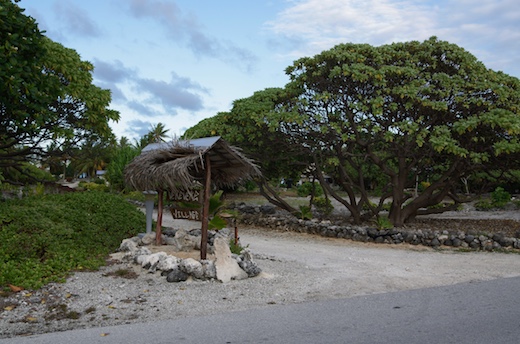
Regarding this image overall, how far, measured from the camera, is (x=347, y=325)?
5812 millimetres

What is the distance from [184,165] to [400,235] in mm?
8288

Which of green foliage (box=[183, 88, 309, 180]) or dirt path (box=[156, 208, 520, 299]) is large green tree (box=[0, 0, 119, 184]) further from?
dirt path (box=[156, 208, 520, 299])

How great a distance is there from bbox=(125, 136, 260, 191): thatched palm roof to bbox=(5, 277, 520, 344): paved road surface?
374cm

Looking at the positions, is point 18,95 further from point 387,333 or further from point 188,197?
point 387,333

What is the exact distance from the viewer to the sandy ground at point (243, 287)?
639 cm

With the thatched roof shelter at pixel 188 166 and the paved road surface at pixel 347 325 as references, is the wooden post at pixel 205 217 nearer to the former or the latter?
the thatched roof shelter at pixel 188 166

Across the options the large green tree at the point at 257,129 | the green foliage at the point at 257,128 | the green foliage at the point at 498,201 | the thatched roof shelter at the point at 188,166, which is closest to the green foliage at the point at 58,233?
the thatched roof shelter at the point at 188,166

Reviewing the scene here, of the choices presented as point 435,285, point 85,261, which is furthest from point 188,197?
point 435,285

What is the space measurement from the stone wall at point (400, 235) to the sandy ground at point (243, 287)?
1.06 metres

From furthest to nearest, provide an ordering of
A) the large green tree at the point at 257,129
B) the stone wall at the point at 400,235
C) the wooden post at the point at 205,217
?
the large green tree at the point at 257,129
the stone wall at the point at 400,235
the wooden post at the point at 205,217

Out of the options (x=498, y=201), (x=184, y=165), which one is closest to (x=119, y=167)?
(x=498, y=201)

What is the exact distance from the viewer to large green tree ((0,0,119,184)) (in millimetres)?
10188

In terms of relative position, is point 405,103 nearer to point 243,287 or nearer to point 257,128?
point 257,128

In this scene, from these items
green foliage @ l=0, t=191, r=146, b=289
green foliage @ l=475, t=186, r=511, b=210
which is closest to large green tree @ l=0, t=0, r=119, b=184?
green foliage @ l=0, t=191, r=146, b=289
